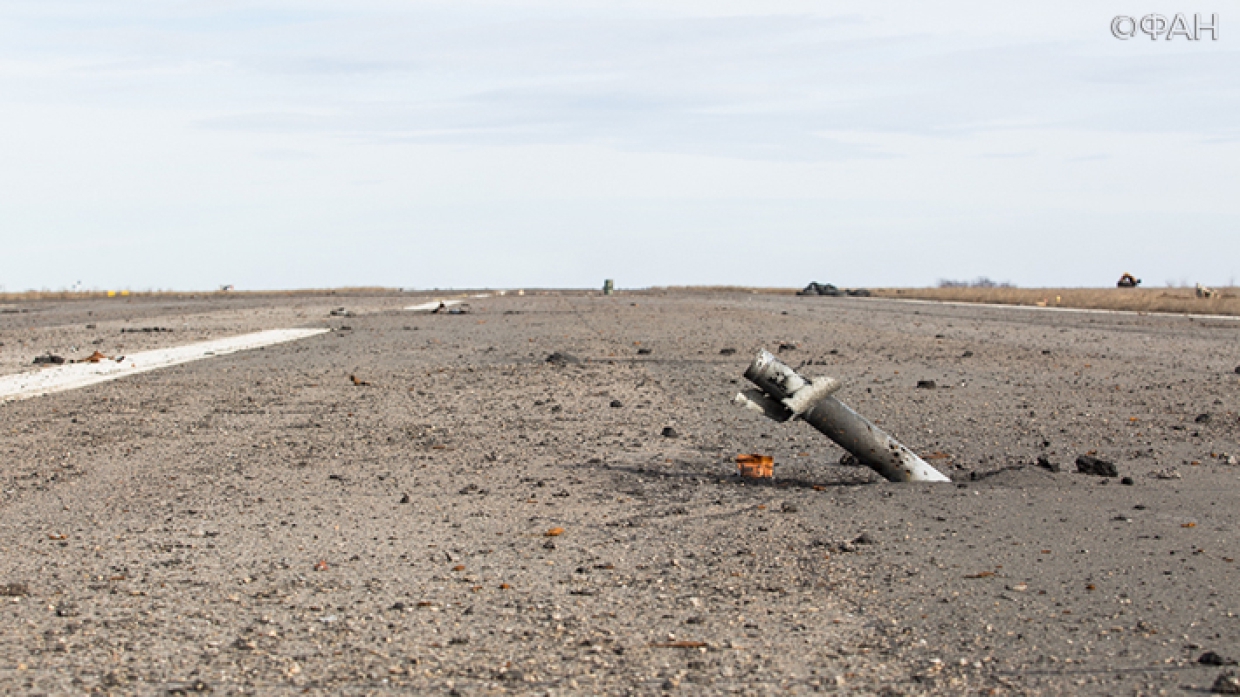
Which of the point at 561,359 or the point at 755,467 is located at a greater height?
the point at 561,359

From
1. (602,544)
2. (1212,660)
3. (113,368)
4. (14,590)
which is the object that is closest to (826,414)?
(602,544)

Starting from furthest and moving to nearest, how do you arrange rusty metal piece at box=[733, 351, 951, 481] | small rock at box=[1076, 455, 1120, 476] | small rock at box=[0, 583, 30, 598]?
small rock at box=[1076, 455, 1120, 476]
rusty metal piece at box=[733, 351, 951, 481]
small rock at box=[0, 583, 30, 598]

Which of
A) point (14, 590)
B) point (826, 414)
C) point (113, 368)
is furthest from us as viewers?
point (113, 368)

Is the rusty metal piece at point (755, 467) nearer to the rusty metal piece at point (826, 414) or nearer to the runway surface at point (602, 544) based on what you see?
the runway surface at point (602, 544)

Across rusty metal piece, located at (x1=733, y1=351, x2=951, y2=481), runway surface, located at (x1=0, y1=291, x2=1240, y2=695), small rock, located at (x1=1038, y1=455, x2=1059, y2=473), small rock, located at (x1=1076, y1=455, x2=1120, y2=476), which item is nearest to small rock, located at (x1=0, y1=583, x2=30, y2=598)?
runway surface, located at (x1=0, y1=291, x2=1240, y2=695)

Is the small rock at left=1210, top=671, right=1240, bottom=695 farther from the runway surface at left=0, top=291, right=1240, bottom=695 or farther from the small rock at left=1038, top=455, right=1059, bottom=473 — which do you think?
the small rock at left=1038, top=455, right=1059, bottom=473

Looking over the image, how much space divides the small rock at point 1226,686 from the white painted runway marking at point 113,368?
38.0 feet

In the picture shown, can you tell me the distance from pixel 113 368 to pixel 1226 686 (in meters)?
14.5

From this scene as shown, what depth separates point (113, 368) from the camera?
→ 15.2 meters

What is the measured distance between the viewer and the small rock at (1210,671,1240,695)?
3.53 m

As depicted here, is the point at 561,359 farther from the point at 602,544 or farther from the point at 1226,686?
the point at 1226,686

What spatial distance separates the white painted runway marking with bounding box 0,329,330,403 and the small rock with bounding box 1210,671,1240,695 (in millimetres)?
11594

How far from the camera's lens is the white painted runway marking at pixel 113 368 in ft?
42.7

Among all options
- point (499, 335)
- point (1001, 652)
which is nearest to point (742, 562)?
point (1001, 652)
